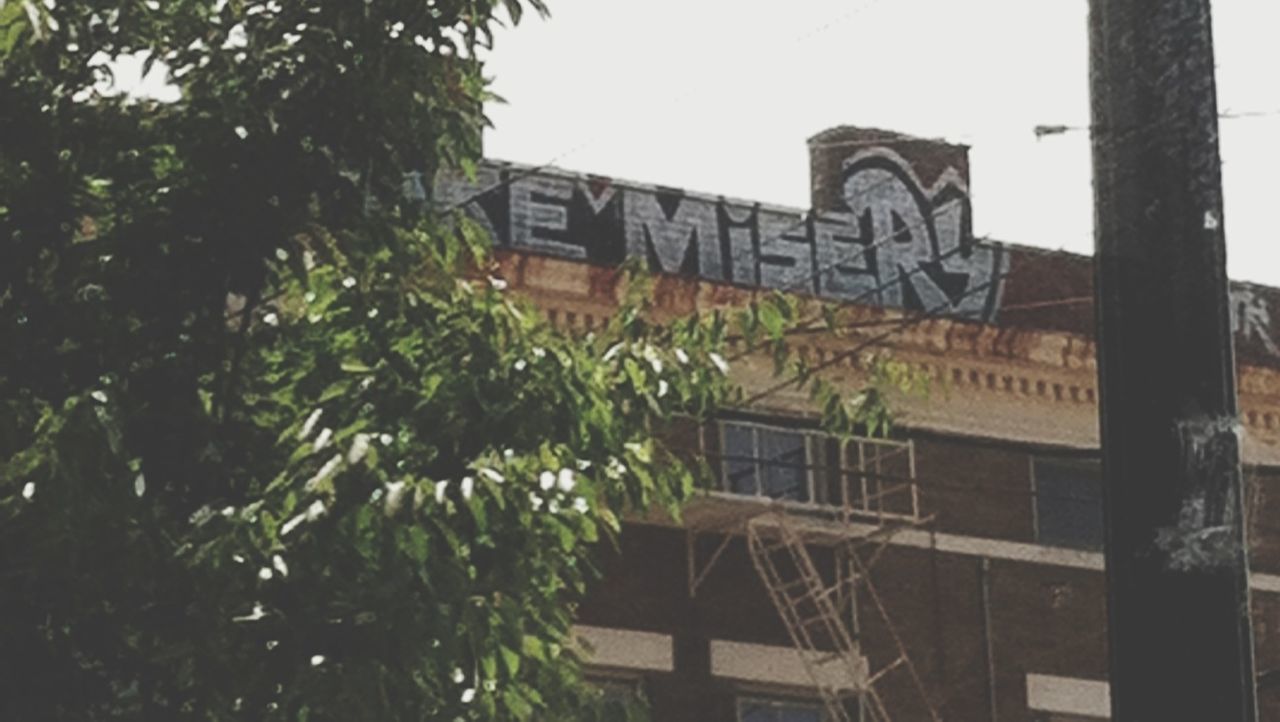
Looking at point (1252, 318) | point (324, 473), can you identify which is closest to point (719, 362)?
point (324, 473)

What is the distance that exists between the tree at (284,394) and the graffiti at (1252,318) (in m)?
22.7


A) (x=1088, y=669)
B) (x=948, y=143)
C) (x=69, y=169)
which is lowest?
(x=1088, y=669)

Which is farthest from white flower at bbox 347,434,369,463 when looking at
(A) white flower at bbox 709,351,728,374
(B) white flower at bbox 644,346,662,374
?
(A) white flower at bbox 709,351,728,374

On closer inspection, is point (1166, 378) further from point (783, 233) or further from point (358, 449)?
point (783, 233)

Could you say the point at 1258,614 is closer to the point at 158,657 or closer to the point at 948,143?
the point at 948,143

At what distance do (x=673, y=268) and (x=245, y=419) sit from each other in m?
20.3

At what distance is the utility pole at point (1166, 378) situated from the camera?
6480mm

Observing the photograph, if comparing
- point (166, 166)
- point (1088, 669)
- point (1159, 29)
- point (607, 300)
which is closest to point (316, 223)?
point (166, 166)

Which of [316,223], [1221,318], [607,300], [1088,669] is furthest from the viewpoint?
[1088,669]

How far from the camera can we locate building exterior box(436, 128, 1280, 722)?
102 ft

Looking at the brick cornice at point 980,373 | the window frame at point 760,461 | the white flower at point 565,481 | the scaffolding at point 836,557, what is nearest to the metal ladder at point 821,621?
the scaffolding at point 836,557

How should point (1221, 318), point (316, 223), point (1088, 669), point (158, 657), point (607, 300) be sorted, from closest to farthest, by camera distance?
point (1221, 318), point (158, 657), point (316, 223), point (607, 300), point (1088, 669)

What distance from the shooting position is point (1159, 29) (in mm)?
6723

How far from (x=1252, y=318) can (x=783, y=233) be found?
5.32 metres
